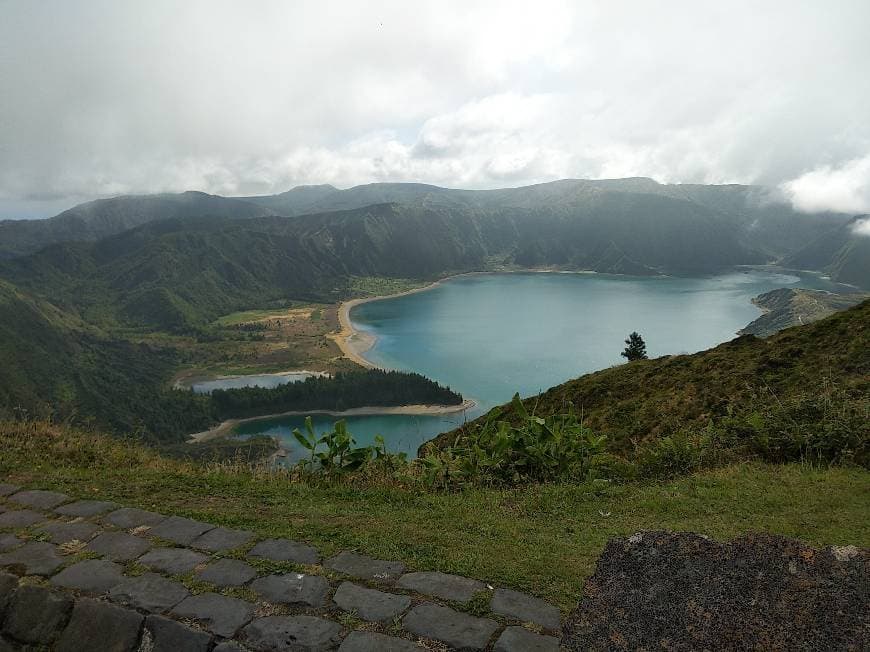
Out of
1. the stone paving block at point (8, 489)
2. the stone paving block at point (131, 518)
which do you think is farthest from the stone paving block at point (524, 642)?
the stone paving block at point (8, 489)

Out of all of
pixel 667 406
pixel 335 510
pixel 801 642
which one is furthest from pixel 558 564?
pixel 667 406

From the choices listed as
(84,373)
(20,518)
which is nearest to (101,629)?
(20,518)

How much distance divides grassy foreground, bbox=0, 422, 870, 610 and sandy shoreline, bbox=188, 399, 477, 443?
79.9 m

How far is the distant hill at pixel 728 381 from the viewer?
40.8 feet

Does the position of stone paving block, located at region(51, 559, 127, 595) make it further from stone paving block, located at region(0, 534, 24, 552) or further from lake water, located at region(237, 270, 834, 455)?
lake water, located at region(237, 270, 834, 455)

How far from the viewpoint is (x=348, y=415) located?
9788 centimetres

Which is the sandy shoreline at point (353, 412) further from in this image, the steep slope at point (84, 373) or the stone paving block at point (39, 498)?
the stone paving block at point (39, 498)

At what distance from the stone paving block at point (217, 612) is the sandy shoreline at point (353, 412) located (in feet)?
272

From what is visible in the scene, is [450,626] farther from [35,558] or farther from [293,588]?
[35,558]

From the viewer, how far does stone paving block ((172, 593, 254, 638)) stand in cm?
342

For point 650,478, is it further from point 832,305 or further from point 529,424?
point 832,305

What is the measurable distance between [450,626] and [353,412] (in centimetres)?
9736

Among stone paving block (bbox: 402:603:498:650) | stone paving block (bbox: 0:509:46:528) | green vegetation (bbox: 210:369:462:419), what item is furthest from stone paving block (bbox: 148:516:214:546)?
green vegetation (bbox: 210:369:462:419)

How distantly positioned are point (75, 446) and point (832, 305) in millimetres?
177474
